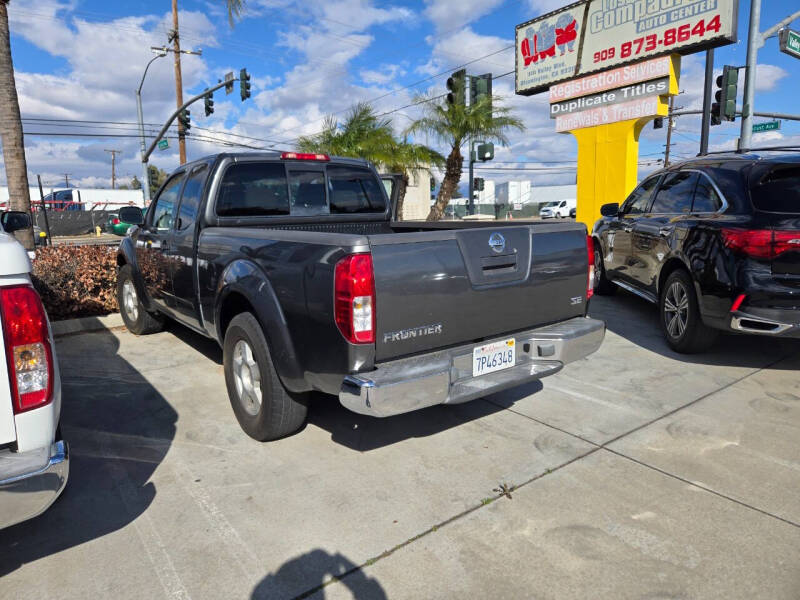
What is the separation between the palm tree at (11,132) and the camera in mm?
8719

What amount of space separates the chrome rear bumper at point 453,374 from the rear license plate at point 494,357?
3 centimetres

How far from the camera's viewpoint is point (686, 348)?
543 cm

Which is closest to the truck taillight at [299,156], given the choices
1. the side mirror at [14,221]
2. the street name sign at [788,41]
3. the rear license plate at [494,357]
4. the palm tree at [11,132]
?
the side mirror at [14,221]

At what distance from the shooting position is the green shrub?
6973mm

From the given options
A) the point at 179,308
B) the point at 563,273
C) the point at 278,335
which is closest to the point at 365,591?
the point at 278,335

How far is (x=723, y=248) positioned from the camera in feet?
15.6

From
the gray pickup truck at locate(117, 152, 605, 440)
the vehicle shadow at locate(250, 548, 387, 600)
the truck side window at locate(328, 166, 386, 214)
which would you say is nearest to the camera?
the vehicle shadow at locate(250, 548, 387, 600)

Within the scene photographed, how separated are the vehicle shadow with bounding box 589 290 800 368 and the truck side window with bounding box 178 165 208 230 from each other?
14.9 feet

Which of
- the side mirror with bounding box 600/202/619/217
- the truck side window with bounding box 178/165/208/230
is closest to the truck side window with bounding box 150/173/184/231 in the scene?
the truck side window with bounding box 178/165/208/230

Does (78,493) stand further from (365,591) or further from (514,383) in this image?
(514,383)

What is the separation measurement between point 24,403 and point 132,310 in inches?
189

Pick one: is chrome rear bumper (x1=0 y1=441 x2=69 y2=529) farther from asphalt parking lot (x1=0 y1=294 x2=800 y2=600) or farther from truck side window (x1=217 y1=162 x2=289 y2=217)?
truck side window (x1=217 y1=162 x2=289 y2=217)

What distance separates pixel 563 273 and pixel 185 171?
11.6 feet

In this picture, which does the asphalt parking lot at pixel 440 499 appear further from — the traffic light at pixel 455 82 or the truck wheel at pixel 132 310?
the traffic light at pixel 455 82
